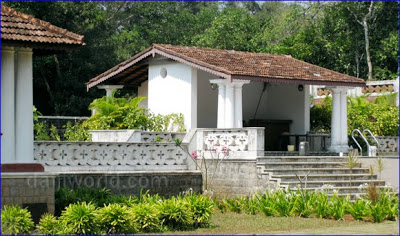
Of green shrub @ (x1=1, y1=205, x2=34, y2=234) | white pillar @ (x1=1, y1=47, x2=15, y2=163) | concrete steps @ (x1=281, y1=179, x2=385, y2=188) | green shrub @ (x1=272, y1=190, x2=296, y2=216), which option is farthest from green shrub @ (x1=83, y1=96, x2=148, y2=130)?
green shrub @ (x1=1, y1=205, x2=34, y2=234)

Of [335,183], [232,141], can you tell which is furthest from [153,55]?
[335,183]

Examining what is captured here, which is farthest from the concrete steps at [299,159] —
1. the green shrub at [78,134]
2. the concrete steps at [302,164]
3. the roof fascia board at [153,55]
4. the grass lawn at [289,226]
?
the green shrub at [78,134]

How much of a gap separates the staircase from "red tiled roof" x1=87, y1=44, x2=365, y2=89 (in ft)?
8.64

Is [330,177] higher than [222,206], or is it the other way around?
[330,177]

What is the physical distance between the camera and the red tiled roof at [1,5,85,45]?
16.7 metres

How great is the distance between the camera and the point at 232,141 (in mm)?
23219

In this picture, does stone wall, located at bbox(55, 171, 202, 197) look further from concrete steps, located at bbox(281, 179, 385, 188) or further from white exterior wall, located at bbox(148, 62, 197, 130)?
concrete steps, located at bbox(281, 179, 385, 188)

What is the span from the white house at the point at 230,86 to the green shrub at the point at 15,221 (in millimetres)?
9497

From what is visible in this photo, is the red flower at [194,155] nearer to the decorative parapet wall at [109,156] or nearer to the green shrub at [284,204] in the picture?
the decorative parapet wall at [109,156]

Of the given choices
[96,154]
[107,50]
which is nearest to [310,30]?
[107,50]

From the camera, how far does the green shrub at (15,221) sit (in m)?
15.2

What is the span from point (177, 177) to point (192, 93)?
3521mm

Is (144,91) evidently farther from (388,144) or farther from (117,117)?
(388,144)

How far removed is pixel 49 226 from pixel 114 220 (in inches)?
48.4
